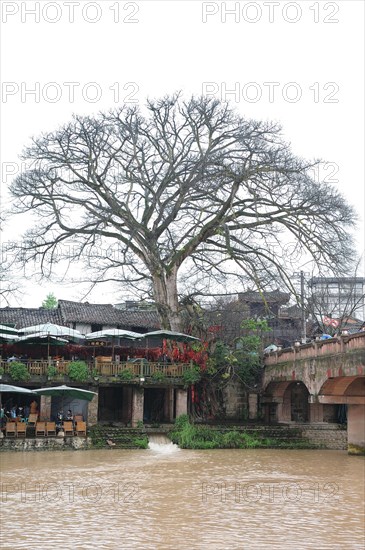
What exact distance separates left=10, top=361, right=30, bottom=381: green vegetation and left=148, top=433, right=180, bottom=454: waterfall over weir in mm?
6446

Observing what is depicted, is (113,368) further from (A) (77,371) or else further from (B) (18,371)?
(B) (18,371)

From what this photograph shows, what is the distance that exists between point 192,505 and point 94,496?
2758mm

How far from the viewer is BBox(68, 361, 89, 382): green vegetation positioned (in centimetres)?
3256

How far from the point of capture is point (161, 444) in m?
31.6

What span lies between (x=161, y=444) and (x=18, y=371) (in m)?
7.33

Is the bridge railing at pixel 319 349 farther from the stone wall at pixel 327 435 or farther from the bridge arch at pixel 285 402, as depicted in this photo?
the stone wall at pixel 327 435

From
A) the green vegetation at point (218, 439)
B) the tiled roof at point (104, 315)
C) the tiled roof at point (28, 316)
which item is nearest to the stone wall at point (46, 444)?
the green vegetation at point (218, 439)

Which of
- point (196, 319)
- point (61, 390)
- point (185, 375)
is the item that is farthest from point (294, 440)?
point (61, 390)

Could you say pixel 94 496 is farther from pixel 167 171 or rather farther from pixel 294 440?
pixel 167 171

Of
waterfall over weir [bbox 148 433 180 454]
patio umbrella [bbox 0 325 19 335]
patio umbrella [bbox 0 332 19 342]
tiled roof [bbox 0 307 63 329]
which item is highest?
tiled roof [bbox 0 307 63 329]

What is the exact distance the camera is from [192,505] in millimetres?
17688

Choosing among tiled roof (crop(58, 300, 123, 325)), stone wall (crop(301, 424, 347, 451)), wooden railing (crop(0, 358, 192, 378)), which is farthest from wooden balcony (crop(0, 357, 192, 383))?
tiled roof (crop(58, 300, 123, 325))

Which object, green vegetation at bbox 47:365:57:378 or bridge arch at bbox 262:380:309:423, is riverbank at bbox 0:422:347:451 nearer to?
bridge arch at bbox 262:380:309:423

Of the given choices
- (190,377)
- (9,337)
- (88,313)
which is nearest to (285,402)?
(190,377)
